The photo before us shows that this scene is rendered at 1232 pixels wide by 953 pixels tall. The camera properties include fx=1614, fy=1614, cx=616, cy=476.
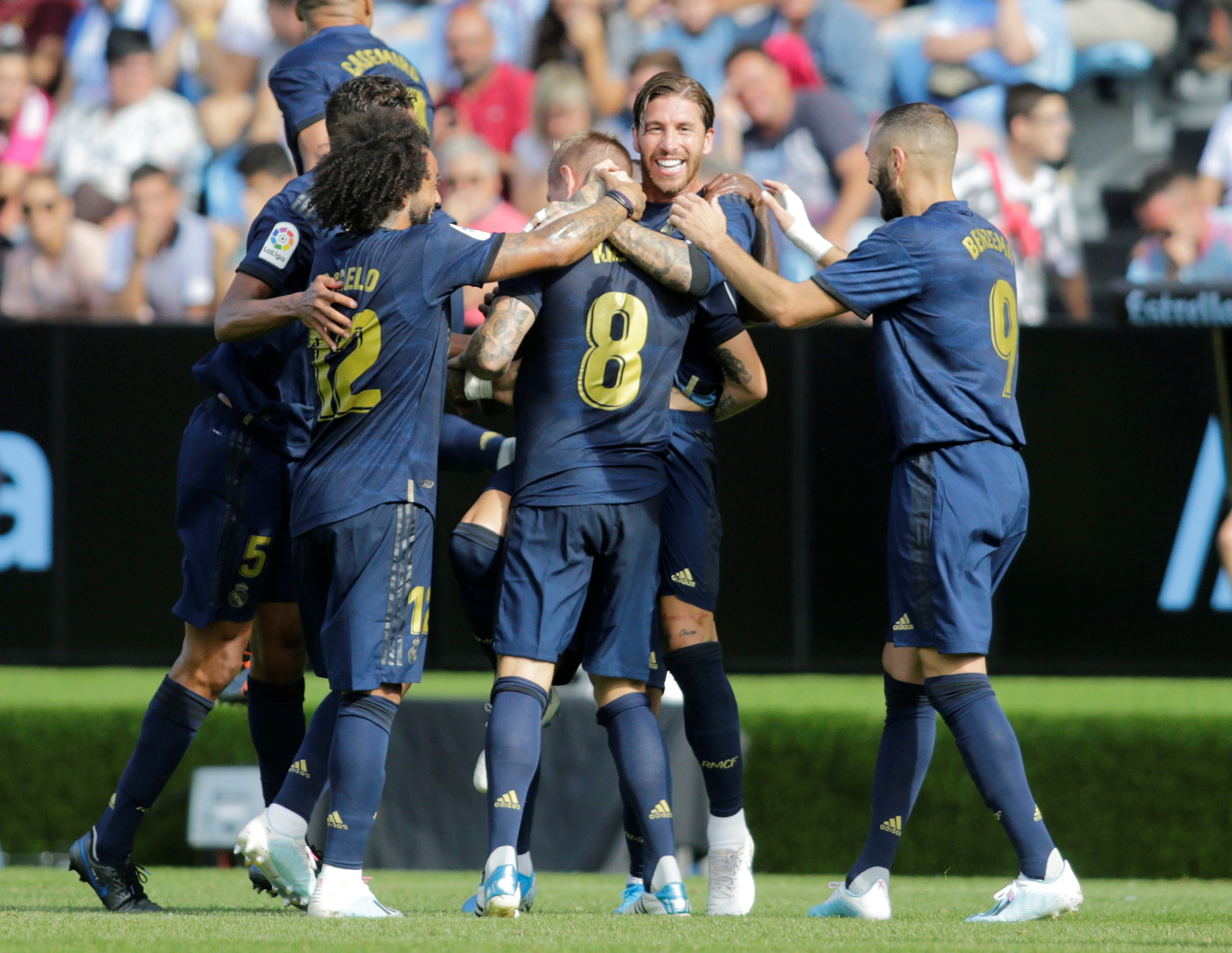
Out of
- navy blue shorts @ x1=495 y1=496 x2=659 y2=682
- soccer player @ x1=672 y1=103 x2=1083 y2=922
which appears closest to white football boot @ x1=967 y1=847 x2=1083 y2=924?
soccer player @ x1=672 y1=103 x2=1083 y2=922

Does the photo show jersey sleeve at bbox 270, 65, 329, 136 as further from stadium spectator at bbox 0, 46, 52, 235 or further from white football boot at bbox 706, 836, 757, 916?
stadium spectator at bbox 0, 46, 52, 235

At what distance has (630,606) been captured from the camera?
4527mm

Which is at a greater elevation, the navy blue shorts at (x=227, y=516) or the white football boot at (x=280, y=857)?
the navy blue shorts at (x=227, y=516)

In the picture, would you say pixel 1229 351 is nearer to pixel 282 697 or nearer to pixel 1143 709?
pixel 1143 709

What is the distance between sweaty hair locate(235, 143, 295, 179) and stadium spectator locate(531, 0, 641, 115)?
6.34 ft

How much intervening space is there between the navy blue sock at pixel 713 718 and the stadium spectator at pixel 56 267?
6.07 m

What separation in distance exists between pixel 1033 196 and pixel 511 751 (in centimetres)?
625

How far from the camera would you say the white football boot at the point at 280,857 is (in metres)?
4.50

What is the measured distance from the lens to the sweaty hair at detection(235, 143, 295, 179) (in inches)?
340

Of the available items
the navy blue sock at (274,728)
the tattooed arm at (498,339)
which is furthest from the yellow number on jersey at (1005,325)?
the navy blue sock at (274,728)

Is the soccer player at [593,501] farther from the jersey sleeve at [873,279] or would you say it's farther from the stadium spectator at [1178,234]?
the stadium spectator at [1178,234]

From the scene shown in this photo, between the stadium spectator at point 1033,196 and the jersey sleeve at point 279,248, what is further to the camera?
the stadium spectator at point 1033,196

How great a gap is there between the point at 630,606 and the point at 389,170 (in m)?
1.37

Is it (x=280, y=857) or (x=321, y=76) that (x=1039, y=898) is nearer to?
(x=280, y=857)
